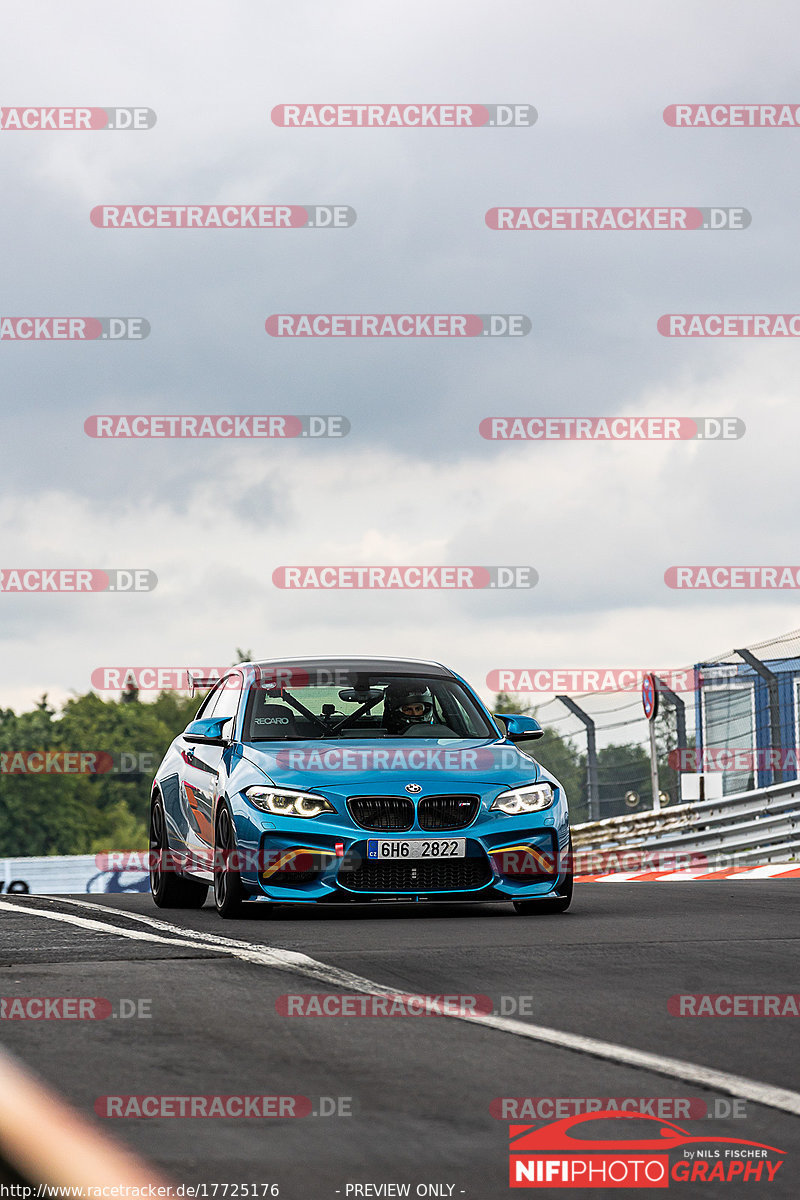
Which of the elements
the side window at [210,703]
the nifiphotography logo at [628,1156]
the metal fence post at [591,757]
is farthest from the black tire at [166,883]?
the metal fence post at [591,757]

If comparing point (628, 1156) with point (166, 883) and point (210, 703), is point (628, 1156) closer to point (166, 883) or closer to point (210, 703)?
point (166, 883)

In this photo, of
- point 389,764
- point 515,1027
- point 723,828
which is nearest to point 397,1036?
point 515,1027

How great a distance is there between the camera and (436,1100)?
4508 mm

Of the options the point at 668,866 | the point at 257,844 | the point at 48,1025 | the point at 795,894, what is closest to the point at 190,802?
A: the point at 257,844

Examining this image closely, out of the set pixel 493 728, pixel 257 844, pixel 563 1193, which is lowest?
pixel 563 1193

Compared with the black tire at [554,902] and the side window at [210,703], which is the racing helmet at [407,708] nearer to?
the black tire at [554,902]

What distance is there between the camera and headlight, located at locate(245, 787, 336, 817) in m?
10.1

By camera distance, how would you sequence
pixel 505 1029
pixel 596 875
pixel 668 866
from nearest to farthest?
1. pixel 505 1029
2. pixel 596 875
3. pixel 668 866

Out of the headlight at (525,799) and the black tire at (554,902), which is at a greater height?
the headlight at (525,799)

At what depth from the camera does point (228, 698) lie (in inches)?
471

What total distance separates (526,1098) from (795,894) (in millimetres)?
7869

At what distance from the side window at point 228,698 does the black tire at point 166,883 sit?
34.7 inches

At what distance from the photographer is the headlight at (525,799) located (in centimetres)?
1027

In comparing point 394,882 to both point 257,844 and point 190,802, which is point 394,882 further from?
point 190,802
